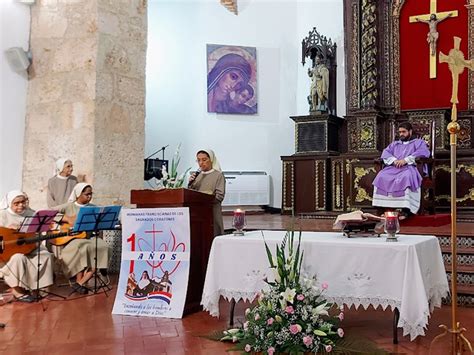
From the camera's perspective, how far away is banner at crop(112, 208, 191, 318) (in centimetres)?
476

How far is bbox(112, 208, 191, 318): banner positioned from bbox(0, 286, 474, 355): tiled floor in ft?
0.48

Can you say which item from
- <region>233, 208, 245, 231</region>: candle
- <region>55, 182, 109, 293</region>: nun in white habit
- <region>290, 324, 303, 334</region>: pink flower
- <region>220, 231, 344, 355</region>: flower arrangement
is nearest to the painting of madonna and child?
<region>55, 182, 109, 293</region>: nun in white habit

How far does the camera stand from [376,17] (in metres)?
9.84

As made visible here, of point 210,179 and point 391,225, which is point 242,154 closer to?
point 210,179

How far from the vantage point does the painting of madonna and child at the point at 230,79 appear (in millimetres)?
11312

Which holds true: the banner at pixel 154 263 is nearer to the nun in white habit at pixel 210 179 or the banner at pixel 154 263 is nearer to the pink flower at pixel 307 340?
the nun in white habit at pixel 210 179

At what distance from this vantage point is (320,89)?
9953mm

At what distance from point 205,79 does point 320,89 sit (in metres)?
2.51

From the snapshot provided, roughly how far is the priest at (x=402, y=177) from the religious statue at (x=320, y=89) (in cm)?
236

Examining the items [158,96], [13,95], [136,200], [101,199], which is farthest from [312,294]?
[158,96]

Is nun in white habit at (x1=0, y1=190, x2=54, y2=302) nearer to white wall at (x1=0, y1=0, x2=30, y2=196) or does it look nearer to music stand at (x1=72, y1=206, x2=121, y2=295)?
music stand at (x1=72, y1=206, x2=121, y2=295)

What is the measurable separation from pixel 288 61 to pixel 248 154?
6.49 ft

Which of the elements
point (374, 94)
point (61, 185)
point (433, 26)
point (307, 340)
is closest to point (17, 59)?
point (61, 185)

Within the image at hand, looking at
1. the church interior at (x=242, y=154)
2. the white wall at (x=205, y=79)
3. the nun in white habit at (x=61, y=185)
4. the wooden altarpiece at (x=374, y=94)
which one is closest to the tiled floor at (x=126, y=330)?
Answer: the church interior at (x=242, y=154)
